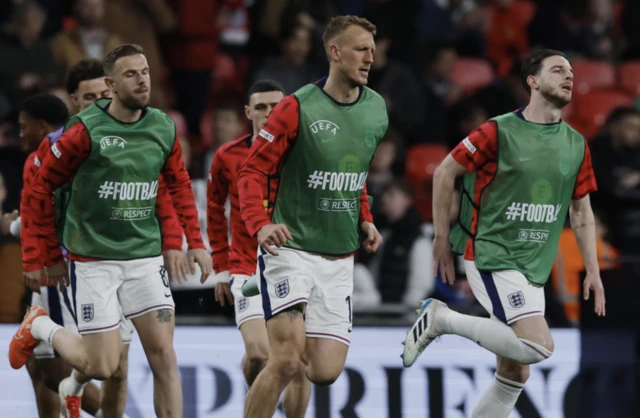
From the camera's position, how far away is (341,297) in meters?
8.19

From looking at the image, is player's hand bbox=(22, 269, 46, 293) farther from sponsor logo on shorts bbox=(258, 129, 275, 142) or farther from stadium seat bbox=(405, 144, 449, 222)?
stadium seat bbox=(405, 144, 449, 222)

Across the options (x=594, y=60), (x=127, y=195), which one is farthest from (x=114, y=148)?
(x=594, y=60)

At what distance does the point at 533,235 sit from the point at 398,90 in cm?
603

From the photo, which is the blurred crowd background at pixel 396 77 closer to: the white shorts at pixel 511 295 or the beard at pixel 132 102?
the white shorts at pixel 511 295

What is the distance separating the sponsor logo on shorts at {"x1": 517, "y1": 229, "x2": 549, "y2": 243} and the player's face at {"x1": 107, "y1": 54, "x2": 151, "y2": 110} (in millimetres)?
2365

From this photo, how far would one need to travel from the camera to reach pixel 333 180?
808 cm

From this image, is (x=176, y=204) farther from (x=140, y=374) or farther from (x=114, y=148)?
(x=140, y=374)

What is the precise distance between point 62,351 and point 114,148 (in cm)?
131

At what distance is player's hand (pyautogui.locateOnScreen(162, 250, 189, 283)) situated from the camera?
339 inches

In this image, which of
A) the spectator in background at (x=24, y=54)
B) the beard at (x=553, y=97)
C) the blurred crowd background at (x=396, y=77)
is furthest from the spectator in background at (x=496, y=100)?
the beard at (x=553, y=97)

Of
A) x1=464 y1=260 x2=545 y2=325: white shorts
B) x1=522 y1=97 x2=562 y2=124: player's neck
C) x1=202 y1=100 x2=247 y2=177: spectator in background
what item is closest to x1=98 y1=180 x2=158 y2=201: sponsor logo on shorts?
x1=464 y1=260 x2=545 y2=325: white shorts

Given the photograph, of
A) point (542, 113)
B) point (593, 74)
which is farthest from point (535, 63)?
point (593, 74)

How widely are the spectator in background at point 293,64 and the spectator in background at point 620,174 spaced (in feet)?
9.58

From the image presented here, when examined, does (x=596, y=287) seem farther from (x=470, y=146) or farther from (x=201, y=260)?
(x=201, y=260)
